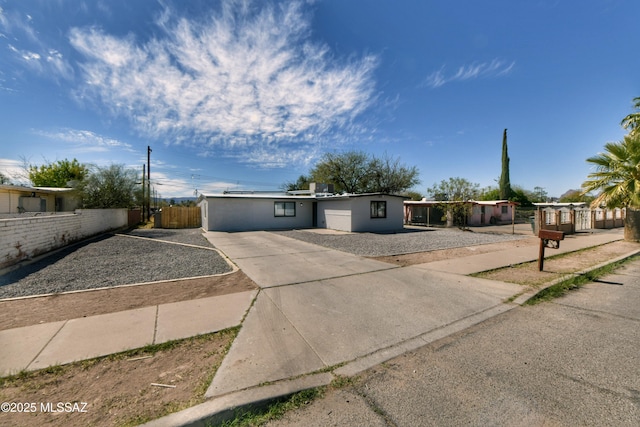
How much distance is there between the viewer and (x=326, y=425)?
195cm

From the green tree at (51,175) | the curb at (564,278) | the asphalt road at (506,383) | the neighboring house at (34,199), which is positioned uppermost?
the green tree at (51,175)

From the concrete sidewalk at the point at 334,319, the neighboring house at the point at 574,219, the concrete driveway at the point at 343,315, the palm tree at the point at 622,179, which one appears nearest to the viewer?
the concrete sidewalk at the point at 334,319

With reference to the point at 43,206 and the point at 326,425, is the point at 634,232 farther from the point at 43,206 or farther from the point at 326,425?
the point at 43,206

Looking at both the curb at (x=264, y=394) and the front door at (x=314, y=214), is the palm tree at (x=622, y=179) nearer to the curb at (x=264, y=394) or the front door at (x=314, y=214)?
the curb at (x=264, y=394)

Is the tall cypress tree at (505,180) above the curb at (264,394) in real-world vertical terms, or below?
above

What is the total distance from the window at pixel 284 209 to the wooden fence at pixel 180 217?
8220mm

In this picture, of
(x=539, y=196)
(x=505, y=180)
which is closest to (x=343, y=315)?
(x=505, y=180)

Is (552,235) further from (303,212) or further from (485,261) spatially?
(303,212)

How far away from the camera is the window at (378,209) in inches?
690

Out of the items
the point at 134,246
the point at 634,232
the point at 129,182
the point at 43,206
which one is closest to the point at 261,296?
the point at 134,246

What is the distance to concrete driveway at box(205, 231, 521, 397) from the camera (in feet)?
8.90

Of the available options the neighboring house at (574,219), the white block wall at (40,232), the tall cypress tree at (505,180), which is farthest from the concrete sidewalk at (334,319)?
the tall cypress tree at (505,180)

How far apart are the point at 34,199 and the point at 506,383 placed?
28.8 meters

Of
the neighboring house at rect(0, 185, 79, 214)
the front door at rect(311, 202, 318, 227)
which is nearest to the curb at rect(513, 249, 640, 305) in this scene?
the front door at rect(311, 202, 318, 227)
